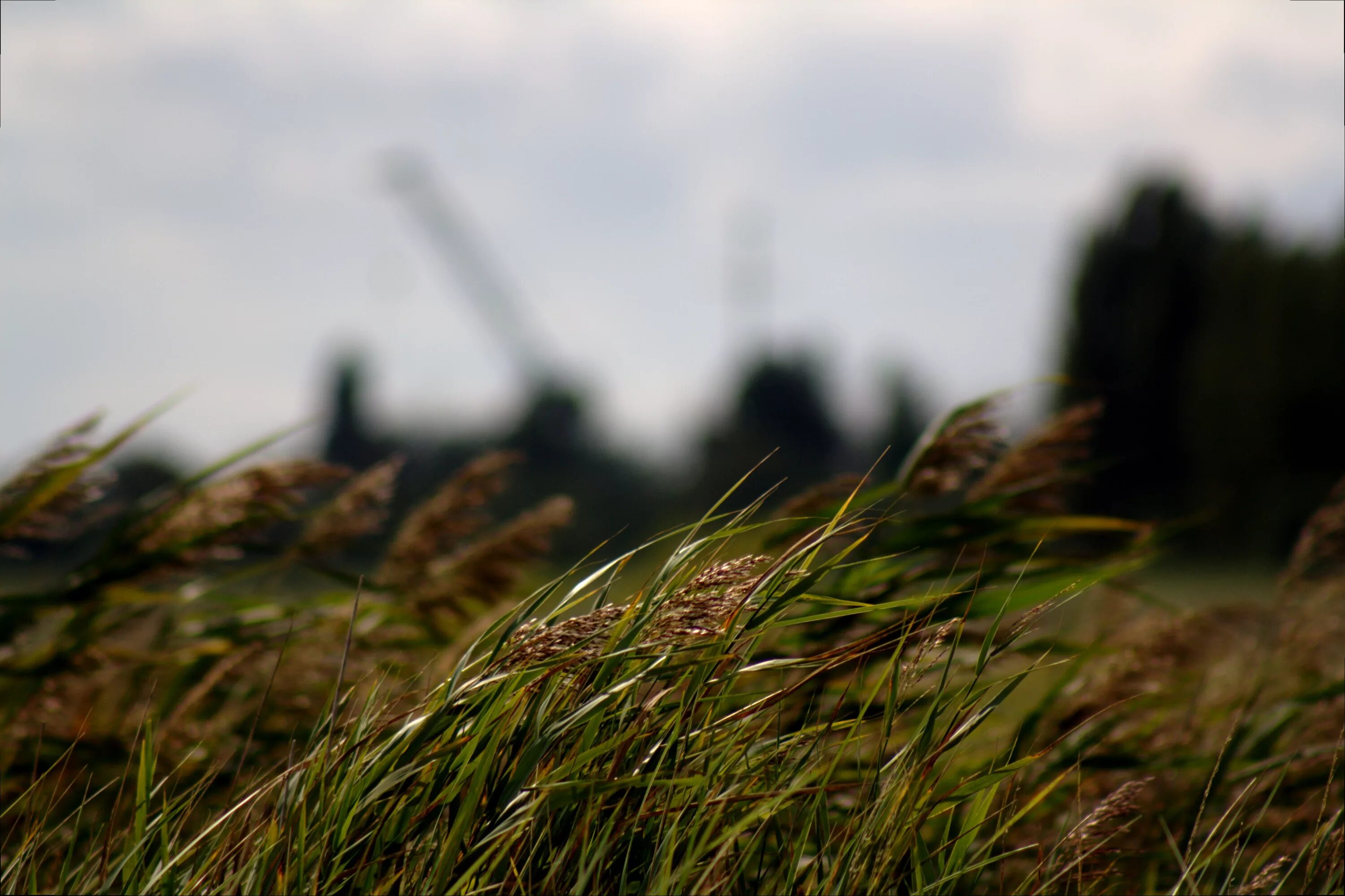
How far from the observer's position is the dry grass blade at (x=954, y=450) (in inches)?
101

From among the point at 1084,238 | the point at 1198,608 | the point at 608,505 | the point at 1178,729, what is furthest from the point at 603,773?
the point at 1084,238

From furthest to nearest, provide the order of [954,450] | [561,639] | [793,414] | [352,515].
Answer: [793,414]
[352,515]
[954,450]
[561,639]

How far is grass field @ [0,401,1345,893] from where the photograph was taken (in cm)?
151

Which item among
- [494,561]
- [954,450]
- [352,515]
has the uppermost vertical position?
[954,450]

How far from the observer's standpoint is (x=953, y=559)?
253 cm

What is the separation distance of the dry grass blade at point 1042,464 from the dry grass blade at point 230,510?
160 centimetres

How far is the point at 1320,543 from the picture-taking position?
307 cm

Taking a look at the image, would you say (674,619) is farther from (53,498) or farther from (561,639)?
(53,498)

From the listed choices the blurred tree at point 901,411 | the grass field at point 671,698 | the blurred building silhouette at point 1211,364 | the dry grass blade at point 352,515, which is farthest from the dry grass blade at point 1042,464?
the blurred tree at point 901,411

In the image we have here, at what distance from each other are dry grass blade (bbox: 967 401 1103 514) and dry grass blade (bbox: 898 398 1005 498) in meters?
0.11

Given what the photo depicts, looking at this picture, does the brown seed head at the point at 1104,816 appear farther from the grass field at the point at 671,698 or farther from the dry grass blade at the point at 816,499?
the dry grass blade at the point at 816,499

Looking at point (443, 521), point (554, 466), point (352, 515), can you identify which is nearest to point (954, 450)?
point (443, 521)

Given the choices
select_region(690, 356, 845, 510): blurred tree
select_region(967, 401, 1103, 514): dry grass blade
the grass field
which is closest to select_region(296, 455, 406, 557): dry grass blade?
the grass field

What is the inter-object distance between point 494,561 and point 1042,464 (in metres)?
1.42
